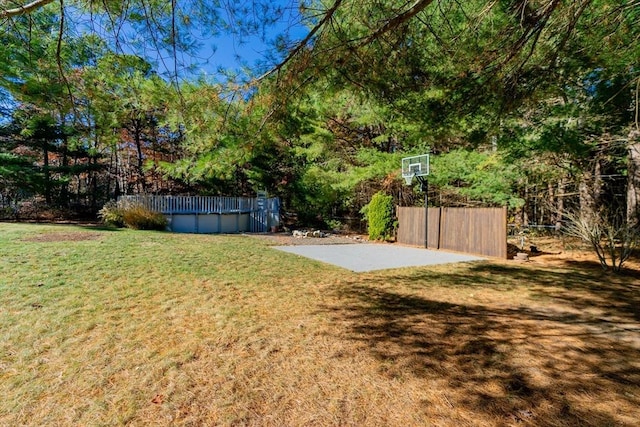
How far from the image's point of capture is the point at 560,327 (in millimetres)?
3244

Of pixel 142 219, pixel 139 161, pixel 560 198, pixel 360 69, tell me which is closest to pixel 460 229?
pixel 560 198

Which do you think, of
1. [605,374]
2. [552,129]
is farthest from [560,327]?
[552,129]

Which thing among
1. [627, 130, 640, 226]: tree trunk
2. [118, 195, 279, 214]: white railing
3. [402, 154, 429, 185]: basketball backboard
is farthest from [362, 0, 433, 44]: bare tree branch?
[118, 195, 279, 214]: white railing

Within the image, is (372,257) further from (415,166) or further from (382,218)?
(415,166)

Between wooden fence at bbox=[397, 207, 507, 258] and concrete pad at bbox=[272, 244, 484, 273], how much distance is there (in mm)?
467

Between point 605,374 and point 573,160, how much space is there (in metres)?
7.84

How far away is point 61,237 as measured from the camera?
740 centimetres

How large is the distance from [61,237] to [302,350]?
24.9ft

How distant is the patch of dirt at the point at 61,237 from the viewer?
690 cm

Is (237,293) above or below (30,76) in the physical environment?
below

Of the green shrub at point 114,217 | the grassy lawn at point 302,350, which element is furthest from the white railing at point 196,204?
the grassy lawn at point 302,350

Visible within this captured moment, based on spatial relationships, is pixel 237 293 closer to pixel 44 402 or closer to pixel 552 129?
pixel 44 402

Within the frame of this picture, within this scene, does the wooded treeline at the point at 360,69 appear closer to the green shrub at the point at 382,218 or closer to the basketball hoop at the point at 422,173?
the basketball hoop at the point at 422,173

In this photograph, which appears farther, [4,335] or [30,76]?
[30,76]
